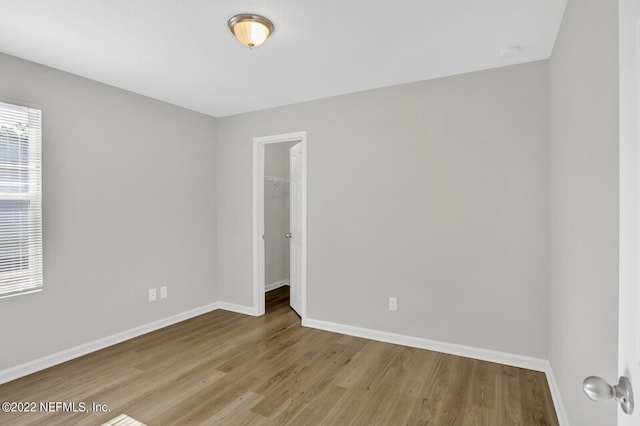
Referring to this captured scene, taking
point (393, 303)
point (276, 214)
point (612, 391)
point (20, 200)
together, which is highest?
point (20, 200)

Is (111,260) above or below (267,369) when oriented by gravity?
above

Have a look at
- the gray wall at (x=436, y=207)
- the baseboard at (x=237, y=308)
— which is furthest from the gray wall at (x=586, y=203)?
the baseboard at (x=237, y=308)

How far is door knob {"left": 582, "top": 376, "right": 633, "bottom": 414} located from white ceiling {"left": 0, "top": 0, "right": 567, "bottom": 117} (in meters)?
2.01

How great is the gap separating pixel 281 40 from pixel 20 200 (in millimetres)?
2381

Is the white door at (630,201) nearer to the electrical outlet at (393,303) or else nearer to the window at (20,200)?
the electrical outlet at (393,303)

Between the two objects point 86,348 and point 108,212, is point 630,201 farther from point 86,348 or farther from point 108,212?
point 86,348

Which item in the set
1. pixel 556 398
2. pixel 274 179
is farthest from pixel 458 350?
pixel 274 179

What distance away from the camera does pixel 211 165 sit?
14.5 feet

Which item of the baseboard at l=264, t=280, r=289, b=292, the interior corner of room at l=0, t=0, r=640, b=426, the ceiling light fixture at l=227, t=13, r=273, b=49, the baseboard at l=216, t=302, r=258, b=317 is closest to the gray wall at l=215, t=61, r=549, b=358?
the interior corner of room at l=0, t=0, r=640, b=426

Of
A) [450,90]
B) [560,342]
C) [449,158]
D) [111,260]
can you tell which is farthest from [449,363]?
[111,260]

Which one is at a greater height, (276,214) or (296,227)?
(276,214)

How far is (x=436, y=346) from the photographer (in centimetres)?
313

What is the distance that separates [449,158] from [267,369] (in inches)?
95.1

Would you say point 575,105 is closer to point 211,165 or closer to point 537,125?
point 537,125
